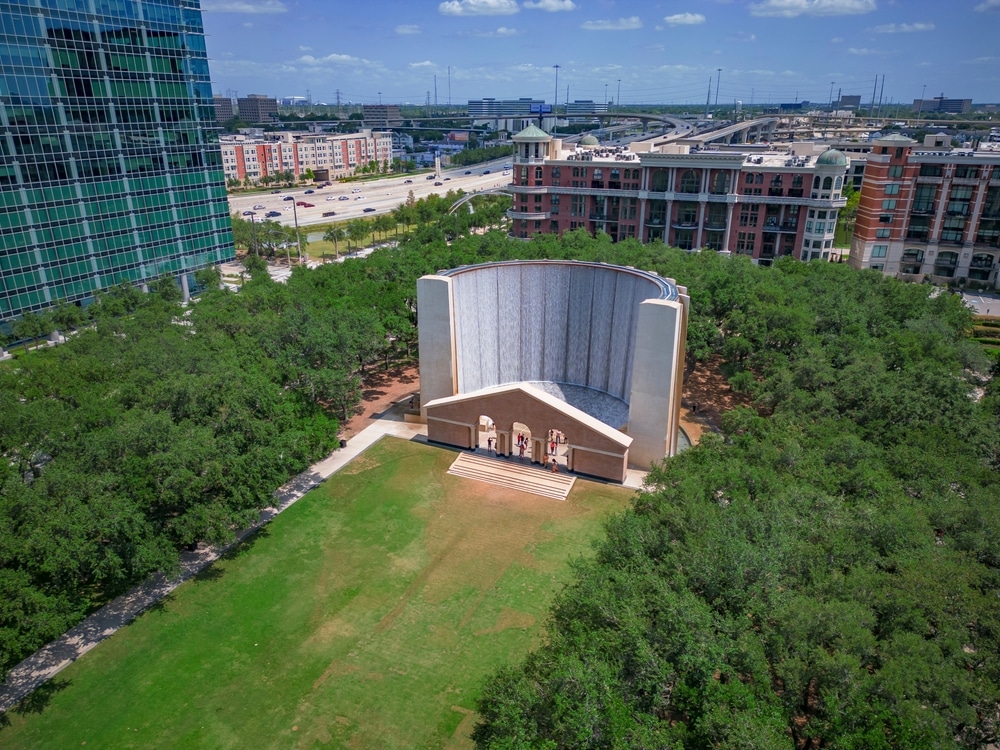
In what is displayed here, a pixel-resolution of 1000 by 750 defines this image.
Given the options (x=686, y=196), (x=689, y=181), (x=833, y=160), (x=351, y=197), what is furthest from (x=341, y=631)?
(x=351, y=197)

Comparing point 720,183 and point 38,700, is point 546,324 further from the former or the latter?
point 720,183

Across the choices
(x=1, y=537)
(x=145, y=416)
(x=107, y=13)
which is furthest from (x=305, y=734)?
(x=107, y=13)

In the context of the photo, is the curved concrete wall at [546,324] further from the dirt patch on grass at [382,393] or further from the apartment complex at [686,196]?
the apartment complex at [686,196]

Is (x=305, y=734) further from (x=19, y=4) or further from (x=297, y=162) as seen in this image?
(x=297, y=162)

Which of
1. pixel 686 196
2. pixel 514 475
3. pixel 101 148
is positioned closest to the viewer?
pixel 514 475

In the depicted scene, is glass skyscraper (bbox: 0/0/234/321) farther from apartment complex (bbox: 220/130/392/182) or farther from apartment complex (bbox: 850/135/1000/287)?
apartment complex (bbox: 220/130/392/182)

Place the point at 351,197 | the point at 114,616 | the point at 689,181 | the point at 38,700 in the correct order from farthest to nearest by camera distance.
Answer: the point at 351,197 < the point at 689,181 < the point at 114,616 < the point at 38,700

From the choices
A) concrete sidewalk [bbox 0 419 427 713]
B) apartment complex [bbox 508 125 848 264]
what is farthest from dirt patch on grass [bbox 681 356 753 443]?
apartment complex [bbox 508 125 848 264]
